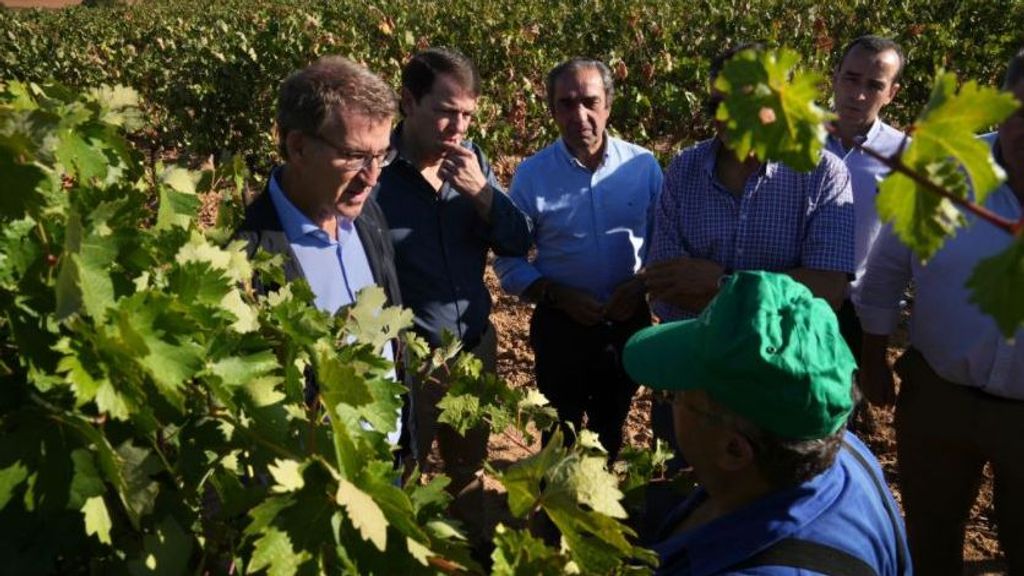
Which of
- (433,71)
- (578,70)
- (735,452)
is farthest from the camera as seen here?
(578,70)

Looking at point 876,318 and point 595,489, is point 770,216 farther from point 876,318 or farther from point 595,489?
point 595,489

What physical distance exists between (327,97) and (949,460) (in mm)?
2139

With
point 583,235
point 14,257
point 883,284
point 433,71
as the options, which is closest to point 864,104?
point 883,284

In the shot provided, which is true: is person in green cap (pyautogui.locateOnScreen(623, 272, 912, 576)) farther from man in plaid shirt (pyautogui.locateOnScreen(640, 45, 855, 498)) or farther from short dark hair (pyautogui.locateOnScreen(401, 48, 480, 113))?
short dark hair (pyautogui.locateOnScreen(401, 48, 480, 113))

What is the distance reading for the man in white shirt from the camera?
2375mm

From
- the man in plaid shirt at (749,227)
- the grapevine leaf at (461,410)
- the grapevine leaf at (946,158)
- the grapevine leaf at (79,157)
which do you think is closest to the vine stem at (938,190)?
the grapevine leaf at (946,158)

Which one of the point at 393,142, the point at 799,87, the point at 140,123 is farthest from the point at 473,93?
the point at 799,87

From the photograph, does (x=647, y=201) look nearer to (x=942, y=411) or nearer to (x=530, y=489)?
(x=942, y=411)

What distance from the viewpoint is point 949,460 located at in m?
2.74

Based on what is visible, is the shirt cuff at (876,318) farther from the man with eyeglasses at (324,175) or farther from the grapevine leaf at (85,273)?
the grapevine leaf at (85,273)

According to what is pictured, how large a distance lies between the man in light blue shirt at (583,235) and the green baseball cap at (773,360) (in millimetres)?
1759

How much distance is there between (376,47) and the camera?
974 cm

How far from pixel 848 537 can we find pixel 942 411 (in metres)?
1.50

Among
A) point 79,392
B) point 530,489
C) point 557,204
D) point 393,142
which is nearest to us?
point 79,392
